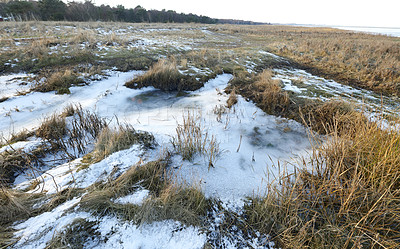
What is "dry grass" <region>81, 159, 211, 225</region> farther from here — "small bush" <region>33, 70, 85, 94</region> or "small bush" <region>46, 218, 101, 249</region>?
"small bush" <region>33, 70, 85, 94</region>

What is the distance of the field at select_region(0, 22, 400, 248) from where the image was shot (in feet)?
5.16

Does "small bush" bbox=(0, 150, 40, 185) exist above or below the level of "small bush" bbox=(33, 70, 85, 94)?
below

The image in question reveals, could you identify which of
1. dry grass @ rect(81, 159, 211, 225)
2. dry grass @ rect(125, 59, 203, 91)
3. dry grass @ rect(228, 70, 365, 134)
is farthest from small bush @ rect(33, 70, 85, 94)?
dry grass @ rect(228, 70, 365, 134)

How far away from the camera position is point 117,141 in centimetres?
269

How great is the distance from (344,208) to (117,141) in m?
2.91

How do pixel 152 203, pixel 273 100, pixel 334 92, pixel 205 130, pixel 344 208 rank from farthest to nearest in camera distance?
pixel 334 92
pixel 273 100
pixel 205 130
pixel 152 203
pixel 344 208

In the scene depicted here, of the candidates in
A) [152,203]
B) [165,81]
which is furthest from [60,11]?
[152,203]

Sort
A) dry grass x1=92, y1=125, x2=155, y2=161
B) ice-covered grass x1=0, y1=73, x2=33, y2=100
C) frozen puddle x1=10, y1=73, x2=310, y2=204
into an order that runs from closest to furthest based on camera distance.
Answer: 1. frozen puddle x1=10, y1=73, x2=310, y2=204
2. dry grass x1=92, y1=125, x2=155, y2=161
3. ice-covered grass x1=0, y1=73, x2=33, y2=100

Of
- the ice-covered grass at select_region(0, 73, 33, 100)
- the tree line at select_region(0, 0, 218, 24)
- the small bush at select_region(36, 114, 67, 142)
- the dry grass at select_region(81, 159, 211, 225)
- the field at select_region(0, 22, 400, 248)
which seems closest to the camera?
the field at select_region(0, 22, 400, 248)

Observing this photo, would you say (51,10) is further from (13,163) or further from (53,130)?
(13,163)

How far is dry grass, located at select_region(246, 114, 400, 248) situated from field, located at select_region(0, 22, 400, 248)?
0.6 inches

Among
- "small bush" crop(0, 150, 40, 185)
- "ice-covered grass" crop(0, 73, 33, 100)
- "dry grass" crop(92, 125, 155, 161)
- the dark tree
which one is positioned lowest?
"small bush" crop(0, 150, 40, 185)

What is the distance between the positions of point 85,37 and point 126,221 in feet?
39.5

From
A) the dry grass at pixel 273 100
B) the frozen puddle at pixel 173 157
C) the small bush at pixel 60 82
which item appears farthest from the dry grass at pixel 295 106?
the small bush at pixel 60 82
